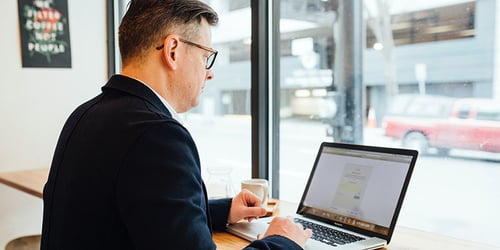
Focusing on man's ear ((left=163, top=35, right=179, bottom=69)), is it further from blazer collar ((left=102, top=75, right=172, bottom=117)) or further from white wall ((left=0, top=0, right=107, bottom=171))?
white wall ((left=0, top=0, right=107, bottom=171))

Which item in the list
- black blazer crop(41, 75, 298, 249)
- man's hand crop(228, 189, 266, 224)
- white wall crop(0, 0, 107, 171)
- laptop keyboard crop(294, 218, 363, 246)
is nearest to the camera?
black blazer crop(41, 75, 298, 249)

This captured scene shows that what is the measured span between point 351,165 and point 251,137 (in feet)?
2.39

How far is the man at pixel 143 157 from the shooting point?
0.83m

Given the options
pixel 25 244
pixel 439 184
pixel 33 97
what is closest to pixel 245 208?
pixel 439 184

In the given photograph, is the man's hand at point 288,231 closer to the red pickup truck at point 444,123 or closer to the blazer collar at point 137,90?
the blazer collar at point 137,90

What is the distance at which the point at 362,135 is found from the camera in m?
1.85

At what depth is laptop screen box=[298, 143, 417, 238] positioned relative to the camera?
129 centimetres

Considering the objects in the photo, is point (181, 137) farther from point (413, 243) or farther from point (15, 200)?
point (15, 200)

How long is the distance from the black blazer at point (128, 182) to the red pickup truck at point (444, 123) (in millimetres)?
872

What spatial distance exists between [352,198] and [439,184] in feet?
1.48

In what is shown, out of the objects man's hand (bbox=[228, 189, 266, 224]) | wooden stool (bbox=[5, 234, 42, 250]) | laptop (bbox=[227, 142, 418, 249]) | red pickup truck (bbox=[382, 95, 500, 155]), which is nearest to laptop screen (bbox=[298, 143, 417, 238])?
laptop (bbox=[227, 142, 418, 249])

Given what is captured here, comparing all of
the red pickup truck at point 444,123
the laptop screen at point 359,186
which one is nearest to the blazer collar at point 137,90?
the laptop screen at point 359,186

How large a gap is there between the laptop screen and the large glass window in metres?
0.36

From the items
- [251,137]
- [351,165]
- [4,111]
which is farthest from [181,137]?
[4,111]
